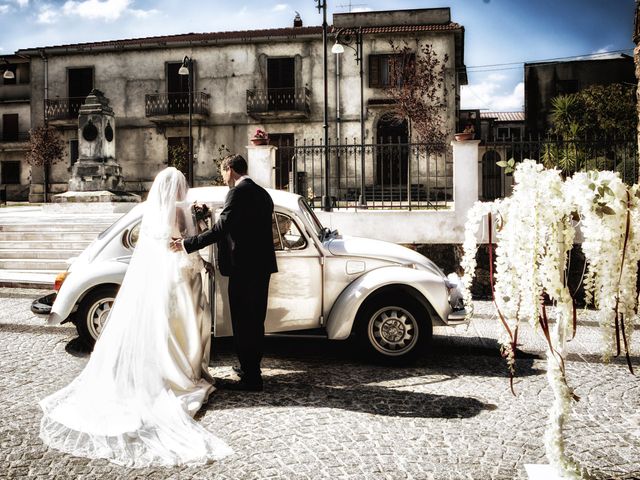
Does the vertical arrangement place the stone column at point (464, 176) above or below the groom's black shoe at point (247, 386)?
above

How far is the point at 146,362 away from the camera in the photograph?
456cm

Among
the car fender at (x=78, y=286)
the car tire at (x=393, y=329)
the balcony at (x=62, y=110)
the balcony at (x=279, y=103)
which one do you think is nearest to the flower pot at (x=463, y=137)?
the car tire at (x=393, y=329)

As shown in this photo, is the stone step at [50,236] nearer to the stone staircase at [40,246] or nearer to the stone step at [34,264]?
the stone staircase at [40,246]

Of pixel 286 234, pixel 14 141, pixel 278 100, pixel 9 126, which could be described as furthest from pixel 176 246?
pixel 9 126

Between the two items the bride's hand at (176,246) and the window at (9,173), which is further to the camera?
the window at (9,173)

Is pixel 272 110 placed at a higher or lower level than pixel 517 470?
higher

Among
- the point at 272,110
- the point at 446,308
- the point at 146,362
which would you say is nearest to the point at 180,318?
the point at 146,362

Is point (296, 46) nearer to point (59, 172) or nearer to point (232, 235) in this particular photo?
point (59, 172)

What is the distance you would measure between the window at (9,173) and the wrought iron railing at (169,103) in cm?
1263

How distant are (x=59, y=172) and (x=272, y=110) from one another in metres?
12.9

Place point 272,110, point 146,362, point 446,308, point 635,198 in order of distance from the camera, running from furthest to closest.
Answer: point 272,110 < point 446,308 < point 146,362 < point 635,198

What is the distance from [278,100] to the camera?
92.7 ft

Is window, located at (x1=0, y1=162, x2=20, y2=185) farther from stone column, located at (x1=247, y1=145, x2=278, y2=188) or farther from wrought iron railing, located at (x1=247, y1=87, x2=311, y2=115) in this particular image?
stone column, located at (x1=247, y1=145, x2=278, y2=188)

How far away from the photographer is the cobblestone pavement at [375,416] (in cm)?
338
